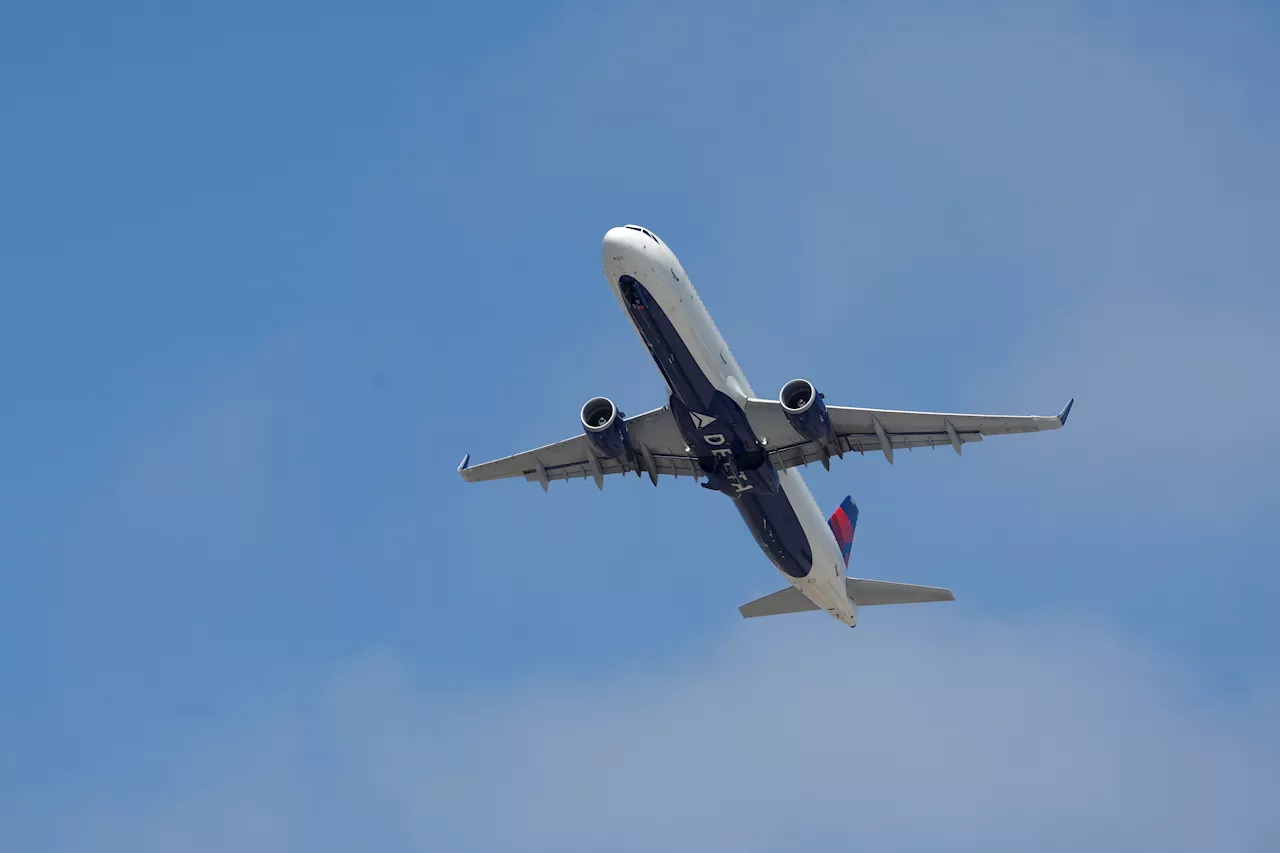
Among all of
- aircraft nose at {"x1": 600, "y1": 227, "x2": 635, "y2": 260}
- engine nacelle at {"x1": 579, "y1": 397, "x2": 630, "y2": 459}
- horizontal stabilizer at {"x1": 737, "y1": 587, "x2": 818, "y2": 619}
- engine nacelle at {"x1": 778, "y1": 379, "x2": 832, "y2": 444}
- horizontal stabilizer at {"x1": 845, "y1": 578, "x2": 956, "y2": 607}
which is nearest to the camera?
aircraft nose at {"x1": 600, "y1": 227, "x2": 635, "y2": 260}

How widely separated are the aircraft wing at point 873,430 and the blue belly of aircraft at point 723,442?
687mm

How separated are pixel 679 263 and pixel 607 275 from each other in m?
2.52

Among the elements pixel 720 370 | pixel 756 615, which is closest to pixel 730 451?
pixel 720 370

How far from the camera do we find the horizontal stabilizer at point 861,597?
60312 millimetres

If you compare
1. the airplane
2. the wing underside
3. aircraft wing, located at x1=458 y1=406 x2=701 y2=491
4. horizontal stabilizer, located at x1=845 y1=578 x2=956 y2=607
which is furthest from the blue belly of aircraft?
horizontal stabilizer, located at x1=845 y1=578 x2=956 y2=607

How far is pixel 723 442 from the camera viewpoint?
52.3 m

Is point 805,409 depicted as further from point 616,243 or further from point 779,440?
point 616,243

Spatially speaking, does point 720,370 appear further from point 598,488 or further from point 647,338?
point 598,488

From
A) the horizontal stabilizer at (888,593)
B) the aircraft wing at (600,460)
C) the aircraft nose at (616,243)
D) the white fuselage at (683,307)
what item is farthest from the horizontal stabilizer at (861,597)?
the aircraft nose at (616,243)

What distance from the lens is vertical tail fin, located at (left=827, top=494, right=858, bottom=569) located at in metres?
62.5

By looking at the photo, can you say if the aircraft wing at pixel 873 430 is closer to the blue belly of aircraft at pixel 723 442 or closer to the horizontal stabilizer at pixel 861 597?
the blue belly of aircraft at pixel 723 442

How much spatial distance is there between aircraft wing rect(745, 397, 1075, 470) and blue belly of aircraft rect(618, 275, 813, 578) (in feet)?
2.25

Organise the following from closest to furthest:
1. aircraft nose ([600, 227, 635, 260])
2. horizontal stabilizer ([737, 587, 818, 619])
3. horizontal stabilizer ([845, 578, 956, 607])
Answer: aircraft nose ([600, 227, 635, 260]), horizontal stabilizer ([845, 578, 956, 607]), horizontal stabilizer ([737, 587, 818, 619])

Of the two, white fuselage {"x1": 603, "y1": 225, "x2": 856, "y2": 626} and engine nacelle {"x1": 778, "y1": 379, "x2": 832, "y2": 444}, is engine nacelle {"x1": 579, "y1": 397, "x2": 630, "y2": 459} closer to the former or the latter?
white fuselage {"x1": 603, "y1": 225, "x2": 856, "y2": 626}
